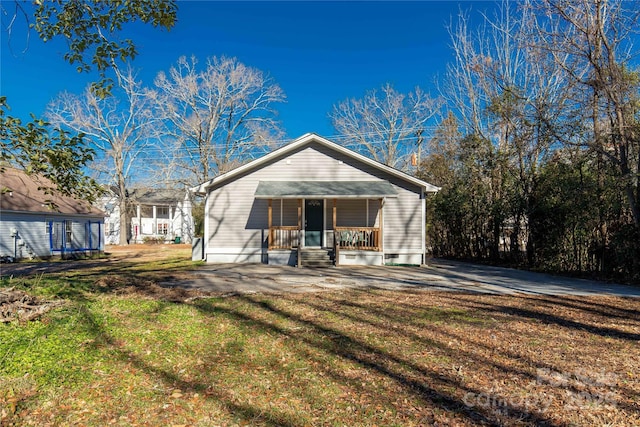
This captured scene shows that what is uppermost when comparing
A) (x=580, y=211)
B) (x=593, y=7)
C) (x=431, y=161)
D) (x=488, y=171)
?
(x=593, y=7)

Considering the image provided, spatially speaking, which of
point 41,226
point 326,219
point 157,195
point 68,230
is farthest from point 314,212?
point 157,195

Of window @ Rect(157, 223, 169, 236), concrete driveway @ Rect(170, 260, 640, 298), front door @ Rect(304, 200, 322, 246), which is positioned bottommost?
concrete driveway @ Rect(170, 260, 640, 298)

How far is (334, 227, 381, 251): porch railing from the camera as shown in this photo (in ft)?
43.5

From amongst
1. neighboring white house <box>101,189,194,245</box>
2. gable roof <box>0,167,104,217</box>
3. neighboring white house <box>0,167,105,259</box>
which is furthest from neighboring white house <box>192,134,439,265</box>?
neighboring white house <box>101,189,194,245</box>

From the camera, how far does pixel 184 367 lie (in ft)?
12.1

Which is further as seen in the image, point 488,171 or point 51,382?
point 488,171

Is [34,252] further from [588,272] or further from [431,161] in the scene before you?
[588,272]

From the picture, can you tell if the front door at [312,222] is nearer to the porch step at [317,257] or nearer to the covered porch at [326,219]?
the covered porch at [326,219]

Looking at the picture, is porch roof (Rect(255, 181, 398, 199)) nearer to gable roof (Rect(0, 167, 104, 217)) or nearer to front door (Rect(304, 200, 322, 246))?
front door (Rect(304, 200, 322, 246))

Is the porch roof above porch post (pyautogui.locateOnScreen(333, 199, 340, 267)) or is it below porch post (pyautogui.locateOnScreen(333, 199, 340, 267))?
above

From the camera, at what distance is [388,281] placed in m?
9.45

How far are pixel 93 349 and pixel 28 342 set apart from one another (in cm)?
70

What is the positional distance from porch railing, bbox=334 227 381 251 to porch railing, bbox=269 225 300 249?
171 centimetres

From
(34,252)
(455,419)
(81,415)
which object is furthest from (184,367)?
(34,252)
